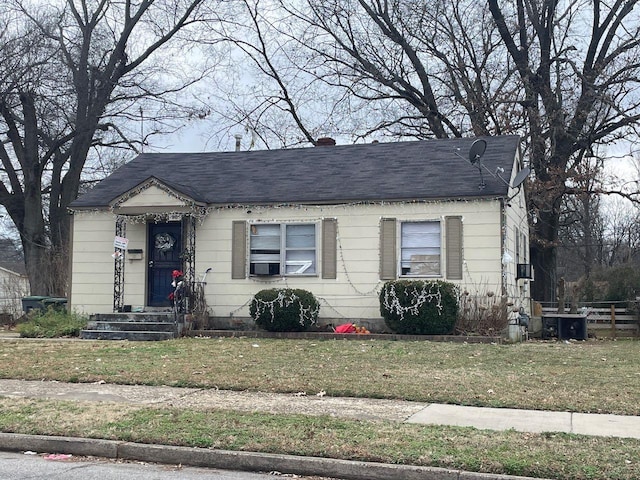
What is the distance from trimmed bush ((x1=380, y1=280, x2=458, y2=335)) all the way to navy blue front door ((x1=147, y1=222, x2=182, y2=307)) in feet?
18.3

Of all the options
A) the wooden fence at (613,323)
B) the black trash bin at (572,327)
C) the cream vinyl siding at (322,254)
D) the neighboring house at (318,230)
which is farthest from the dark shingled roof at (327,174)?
the wooden fence at (613,323)

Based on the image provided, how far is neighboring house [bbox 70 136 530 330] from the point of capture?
17.1 m

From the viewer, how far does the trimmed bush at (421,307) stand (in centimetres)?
1617

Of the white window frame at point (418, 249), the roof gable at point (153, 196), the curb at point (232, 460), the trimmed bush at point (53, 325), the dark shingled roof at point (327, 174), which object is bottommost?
the curb at point (232, 460)

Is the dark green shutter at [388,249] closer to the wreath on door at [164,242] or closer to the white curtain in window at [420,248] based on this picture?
the white curtain in window at [420,248]

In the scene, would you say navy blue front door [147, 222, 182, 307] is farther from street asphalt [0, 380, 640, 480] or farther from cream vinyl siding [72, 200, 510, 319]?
street asphalt [0, 380, 640, 480]

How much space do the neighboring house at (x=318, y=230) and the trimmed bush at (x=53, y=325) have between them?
0.58 metres

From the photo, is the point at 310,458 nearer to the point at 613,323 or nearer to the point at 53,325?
the point at 53,325

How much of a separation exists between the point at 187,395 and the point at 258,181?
10.4 metres

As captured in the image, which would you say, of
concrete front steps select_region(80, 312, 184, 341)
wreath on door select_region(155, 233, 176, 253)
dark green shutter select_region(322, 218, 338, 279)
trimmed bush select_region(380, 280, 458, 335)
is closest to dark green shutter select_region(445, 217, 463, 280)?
trimmed bush select_region(380, 280, 458, 335)

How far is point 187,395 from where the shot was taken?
9.62m

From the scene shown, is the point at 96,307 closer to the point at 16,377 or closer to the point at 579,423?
the point at 16,377

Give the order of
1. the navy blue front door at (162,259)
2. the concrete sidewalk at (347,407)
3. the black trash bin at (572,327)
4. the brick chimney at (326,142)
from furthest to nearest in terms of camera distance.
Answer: the brick chimney at (326,142) → the black trash bin at (572,327) → the navy blue front door at (162,259) → the concrete sidewalk at (347,407)

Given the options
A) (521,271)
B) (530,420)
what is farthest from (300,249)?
(530,420)
